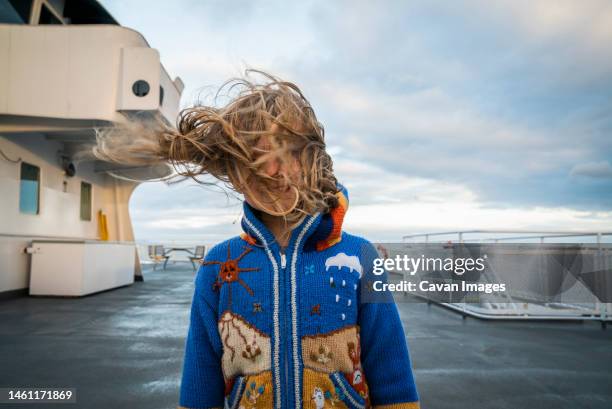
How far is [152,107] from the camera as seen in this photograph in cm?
676

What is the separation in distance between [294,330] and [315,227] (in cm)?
25

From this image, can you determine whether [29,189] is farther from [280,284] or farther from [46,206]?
[280,284]

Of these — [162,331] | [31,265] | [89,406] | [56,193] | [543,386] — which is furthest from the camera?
[56,193]

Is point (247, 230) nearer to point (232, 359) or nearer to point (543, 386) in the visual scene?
point (232, 359)

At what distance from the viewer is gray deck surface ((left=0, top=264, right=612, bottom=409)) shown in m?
2.88

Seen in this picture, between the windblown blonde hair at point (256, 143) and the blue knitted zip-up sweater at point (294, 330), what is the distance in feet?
0.29

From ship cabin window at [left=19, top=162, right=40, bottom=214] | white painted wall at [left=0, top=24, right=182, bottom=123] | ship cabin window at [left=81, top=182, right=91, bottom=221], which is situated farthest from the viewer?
ship cabin window at [left=81, top=182, right=91, bottom=221]

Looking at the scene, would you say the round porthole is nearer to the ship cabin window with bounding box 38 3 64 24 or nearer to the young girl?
the ship cabin window with bounding box 38 3 64 24

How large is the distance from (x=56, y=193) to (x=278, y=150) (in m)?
9.22

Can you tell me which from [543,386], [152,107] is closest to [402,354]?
[543,386]

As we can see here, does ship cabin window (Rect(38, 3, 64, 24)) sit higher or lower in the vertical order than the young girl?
higher

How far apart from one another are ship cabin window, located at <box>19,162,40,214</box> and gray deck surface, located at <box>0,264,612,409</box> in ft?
6.75

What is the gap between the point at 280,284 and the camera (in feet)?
3.33

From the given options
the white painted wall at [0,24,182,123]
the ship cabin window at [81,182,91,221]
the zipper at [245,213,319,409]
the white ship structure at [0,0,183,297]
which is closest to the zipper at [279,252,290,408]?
the zipper at [245,213,319,409]
